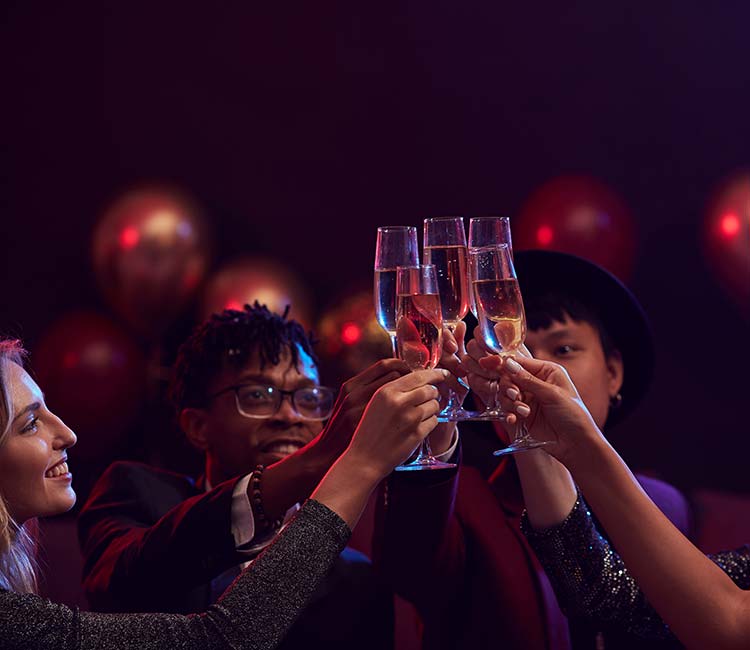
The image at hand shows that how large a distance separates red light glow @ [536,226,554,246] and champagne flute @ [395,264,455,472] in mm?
2041

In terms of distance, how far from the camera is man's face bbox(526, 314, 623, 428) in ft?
7.58

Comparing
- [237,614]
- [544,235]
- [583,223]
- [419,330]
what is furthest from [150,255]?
[237,614]

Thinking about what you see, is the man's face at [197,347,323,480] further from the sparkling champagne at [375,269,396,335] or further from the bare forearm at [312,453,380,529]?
the bare forearm at [312,453,380,529]

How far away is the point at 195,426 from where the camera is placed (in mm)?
2602

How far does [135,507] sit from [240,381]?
1.33ft

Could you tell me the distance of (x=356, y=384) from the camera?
1896 millimetres

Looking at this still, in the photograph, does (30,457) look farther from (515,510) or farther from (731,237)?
(731,237)

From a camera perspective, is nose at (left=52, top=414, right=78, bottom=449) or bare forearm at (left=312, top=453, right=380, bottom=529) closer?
bare forearm at (left=312, top=453, right=380, bottom=529)

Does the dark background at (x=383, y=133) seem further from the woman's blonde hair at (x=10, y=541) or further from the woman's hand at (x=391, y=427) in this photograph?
the woman's hand at (x=391, y=427)

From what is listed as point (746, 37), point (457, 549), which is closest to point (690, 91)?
point (746, 37)

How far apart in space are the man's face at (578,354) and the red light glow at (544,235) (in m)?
1.40

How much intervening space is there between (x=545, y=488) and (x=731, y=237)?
204 cm

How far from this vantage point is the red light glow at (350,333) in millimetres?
3803

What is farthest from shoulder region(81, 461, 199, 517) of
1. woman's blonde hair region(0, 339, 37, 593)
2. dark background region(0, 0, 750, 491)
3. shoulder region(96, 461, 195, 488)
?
dark background region(0, 0, 750, 491)
